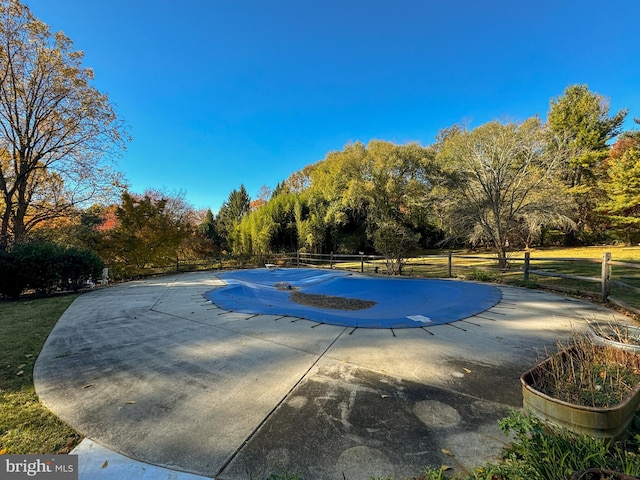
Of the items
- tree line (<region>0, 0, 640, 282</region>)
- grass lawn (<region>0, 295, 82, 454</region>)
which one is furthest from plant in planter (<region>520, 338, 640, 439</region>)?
tree line (<region>0, 0, 640, 282</region>)

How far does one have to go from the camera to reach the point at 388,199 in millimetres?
11930

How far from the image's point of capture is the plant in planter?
4.94ft

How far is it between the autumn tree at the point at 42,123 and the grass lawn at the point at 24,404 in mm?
7981

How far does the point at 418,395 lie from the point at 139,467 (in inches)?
80.5

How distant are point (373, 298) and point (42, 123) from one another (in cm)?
1362

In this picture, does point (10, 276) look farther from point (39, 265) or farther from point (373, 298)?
point (373, 298)

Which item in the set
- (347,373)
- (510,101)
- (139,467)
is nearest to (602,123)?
(510,101)

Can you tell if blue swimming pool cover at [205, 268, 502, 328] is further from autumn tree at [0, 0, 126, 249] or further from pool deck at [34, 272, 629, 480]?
autumn tree at [0, 0, 126, 249]

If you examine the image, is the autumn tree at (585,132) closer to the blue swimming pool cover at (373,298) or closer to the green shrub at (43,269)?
the blue swimming pool cover at (373,298)

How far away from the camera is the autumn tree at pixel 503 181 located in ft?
38.5

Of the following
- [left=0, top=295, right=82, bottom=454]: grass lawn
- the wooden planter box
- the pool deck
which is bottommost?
the pool deck

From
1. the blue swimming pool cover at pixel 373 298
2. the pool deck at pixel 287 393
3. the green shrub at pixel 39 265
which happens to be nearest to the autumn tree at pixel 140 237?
the green shrub at pixel 39 265

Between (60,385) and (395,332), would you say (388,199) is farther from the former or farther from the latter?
(60,385)

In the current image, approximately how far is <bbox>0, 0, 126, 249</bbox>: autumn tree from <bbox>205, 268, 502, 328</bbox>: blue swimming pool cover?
8.28 metres
